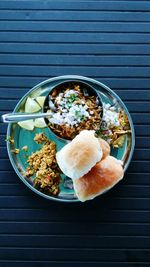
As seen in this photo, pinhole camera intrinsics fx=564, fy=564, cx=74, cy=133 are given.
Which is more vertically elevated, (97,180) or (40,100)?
(40,100)

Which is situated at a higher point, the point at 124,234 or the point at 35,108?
the point at 35,108
